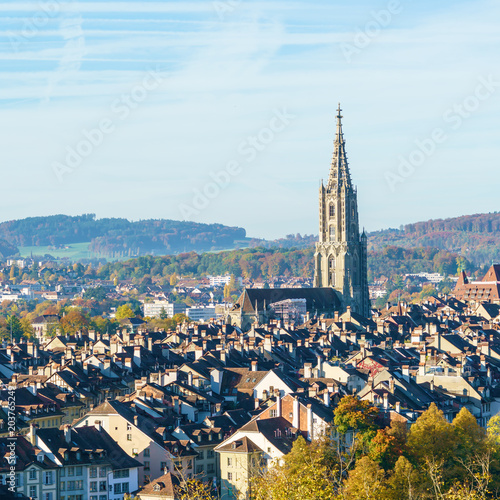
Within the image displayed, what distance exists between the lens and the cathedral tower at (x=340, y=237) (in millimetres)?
181875

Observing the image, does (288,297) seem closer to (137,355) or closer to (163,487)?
(137,355)

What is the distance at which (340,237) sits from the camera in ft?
601

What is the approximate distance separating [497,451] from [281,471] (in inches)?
736

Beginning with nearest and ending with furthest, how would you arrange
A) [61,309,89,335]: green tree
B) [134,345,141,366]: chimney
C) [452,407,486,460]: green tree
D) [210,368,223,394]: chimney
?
1. [452,407,486,460]: green tree
2. [210,368,223,394]: chimney
3. [134,345,141,366]: chimney
4. [61,309,89,335]: green tree

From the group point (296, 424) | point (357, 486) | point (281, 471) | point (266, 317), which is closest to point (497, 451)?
point (296, 424)

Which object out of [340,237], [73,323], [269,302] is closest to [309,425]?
[269,302]

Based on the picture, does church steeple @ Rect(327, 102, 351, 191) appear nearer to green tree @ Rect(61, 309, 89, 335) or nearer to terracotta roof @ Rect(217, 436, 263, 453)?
green tree @ Rect(61, 309, 89, 335)

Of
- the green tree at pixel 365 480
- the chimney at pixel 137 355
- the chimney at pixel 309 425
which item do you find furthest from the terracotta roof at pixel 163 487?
the chimney at pixel 137 355

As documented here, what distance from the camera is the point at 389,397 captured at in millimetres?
77125

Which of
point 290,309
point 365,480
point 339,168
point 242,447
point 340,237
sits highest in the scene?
point 339,168

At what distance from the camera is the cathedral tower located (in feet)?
597

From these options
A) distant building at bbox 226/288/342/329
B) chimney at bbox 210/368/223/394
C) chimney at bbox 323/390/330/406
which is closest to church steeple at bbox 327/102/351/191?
distant building at bbox 226/288/342/329

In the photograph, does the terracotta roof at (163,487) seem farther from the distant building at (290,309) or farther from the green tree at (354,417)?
the distant building at (290,309)

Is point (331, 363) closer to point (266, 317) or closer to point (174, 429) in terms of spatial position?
A: point (174, 429)
